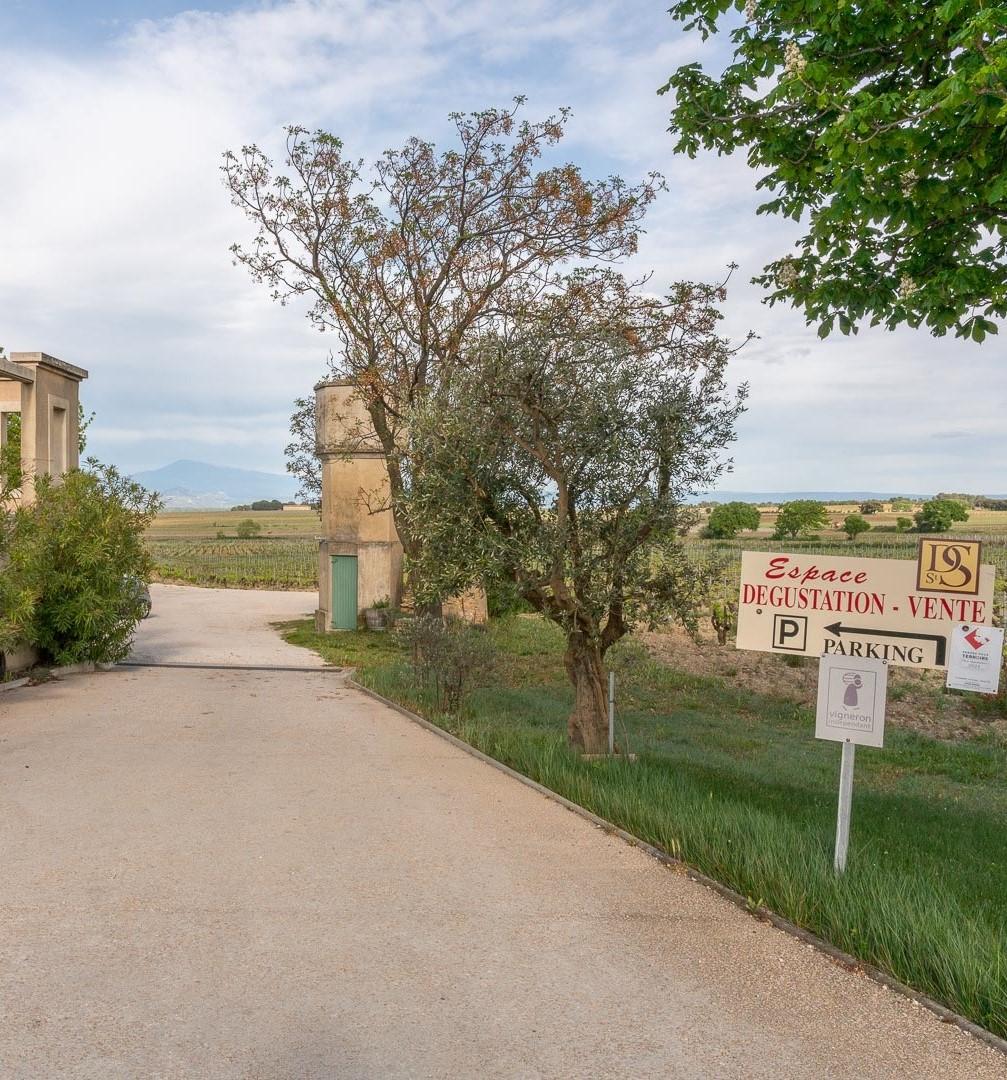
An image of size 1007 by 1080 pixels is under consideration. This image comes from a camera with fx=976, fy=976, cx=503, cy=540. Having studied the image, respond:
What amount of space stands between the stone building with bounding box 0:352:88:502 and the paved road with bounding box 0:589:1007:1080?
1007 cm

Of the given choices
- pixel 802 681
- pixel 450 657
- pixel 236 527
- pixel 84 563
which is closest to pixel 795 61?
pixel 450 657

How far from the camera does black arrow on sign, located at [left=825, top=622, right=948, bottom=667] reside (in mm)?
5668

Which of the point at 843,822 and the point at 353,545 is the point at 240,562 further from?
the point at 843,822

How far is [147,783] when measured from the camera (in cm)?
839

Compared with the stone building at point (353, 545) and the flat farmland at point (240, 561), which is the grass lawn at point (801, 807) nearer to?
the stone building at point (353, 545)

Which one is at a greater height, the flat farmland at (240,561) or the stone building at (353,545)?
the stone building at (353,545)

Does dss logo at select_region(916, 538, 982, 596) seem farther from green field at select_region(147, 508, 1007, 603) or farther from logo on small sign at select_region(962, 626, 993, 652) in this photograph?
green field at select_region(147, 508, 1007, 603)

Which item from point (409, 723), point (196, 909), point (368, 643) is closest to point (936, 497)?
point (368, 643)

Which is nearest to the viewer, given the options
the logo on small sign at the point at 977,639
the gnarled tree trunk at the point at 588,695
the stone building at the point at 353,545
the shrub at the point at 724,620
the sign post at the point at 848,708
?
the logo on small sign at the point at 977,639

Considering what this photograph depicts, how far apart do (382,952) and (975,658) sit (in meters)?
3.52

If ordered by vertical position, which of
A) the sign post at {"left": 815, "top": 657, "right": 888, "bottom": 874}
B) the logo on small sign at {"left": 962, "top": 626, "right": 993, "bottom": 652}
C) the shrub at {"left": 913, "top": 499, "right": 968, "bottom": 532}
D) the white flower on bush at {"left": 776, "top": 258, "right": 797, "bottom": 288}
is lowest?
the sign post at {"left": 815, "top": 657, "right": 888, "bottom": 874}

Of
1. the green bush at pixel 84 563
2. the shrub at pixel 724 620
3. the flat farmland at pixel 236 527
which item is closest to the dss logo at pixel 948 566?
the green bush at pixel 84 563

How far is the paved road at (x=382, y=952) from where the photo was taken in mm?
3807

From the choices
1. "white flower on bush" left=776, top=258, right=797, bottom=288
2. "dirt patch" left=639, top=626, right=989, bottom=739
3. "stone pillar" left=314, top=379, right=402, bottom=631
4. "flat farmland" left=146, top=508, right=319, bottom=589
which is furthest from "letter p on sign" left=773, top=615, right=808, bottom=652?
"flat farmland" left=146, top=508, right=319, bottom=589
